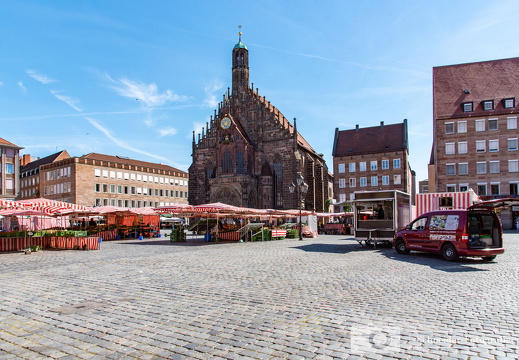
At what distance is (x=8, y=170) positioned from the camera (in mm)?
60625

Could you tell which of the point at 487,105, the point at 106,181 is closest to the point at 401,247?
the point at 487,105

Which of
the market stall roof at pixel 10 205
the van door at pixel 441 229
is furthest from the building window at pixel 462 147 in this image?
the market stall roof at pixel 10 205

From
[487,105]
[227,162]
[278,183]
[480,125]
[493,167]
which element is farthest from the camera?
[227,162]

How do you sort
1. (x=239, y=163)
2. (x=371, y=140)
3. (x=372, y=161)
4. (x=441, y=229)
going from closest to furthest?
1. (x=441, y=229)
2. (x=239, y=163)
3. (x=372, y=161)
4. (x=371, y=140)

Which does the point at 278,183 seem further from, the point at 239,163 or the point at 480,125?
the point at 480,125

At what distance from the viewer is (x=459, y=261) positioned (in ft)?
46.0

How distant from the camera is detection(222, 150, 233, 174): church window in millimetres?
56719

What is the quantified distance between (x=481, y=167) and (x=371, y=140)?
1689 cm

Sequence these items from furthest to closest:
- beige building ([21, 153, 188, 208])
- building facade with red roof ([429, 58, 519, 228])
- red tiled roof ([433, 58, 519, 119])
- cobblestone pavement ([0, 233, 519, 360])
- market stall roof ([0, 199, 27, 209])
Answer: beige building ([21, 153, 188, 208]), red tiled roof ([433, 58, 519, 119]), building facade with red roof ([429, 58, 519, 228]), market stall roof ([0, 199, 27, 209]), cobblestone pavement ([0, 233, 519, 360])

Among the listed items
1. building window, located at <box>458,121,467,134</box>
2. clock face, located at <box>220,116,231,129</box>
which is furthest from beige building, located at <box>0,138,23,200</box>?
building window, located at <box>458,121,467,134</box>

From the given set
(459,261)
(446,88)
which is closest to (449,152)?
(446,88)

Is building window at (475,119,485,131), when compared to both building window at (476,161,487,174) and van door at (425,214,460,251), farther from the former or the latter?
van door at (425,214,460,251)

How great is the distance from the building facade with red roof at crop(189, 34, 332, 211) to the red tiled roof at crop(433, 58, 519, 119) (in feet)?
58.9

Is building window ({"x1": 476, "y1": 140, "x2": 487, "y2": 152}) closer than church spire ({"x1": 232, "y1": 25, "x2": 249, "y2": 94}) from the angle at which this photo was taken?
Yes
